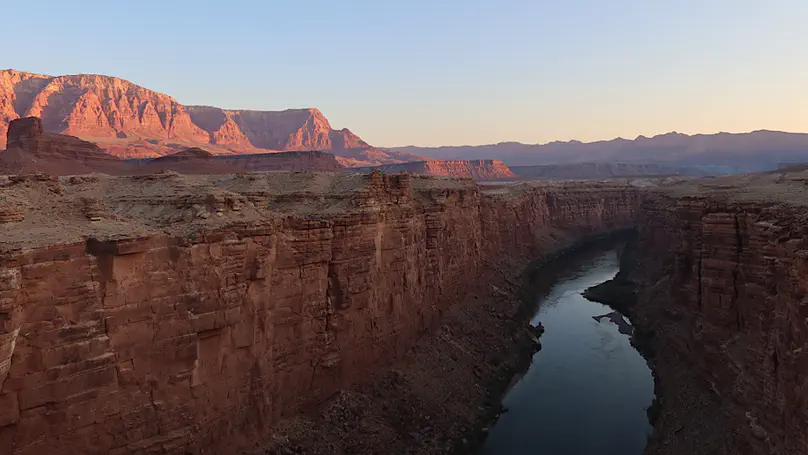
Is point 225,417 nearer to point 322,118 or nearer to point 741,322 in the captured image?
point 741,322

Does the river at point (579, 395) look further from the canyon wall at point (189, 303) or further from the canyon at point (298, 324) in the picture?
the canyon wall at point (189, 303)

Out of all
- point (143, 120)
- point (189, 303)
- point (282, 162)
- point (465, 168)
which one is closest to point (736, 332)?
point (189, 303)

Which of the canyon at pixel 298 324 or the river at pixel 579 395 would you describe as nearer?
the canyon at pixel 298 324

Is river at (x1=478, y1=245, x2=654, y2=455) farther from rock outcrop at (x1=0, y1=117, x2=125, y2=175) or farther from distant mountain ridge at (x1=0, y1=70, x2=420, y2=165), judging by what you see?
distant mountain ridge at (x1=0, y1=70, x2=420, y2=165)

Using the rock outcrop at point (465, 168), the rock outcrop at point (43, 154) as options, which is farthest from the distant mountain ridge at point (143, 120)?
the rock outcrop at point (43, 154)

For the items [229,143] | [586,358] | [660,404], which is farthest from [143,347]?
[229,143]

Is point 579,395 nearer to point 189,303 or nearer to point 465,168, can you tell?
point 189,303
